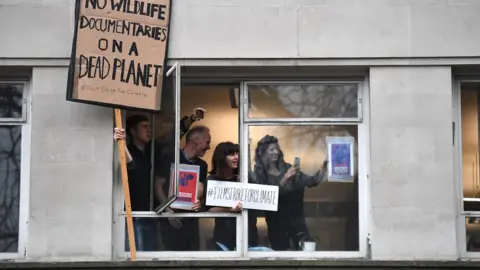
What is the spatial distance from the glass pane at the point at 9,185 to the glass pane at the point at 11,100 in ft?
0.55

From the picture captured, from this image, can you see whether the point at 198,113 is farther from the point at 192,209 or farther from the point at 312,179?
the point at 312,179

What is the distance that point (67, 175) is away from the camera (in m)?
9.56

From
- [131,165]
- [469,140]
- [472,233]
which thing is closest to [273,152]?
[131,165]

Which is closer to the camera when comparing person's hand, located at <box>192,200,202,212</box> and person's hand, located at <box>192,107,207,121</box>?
person's hand, located at <box>192,200,202,212</box>

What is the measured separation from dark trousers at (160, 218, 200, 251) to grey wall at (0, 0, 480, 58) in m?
1.98

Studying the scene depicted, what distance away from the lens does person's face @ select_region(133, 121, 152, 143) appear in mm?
9984

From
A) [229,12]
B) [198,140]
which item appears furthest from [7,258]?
[229,12]

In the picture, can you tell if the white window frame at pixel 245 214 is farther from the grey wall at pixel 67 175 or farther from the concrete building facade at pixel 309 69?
the grey wall at pixel 67 175

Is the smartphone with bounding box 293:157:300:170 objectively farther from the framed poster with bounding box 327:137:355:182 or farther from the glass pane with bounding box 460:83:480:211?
A: the glass pane with bounding box 460:83:480:211

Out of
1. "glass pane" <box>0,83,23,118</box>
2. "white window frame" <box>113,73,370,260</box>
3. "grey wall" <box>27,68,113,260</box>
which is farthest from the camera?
"glass pane" <box>0,83,23,118</box>

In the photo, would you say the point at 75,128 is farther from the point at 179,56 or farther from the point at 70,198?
the point at 179,56

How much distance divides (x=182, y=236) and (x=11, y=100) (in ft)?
8.62

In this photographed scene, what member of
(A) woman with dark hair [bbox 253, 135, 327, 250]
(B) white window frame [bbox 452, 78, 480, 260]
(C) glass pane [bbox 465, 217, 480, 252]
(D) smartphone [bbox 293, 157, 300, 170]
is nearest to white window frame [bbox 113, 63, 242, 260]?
(A) woman with dark hair [bbox 253, 135, 327, 250]

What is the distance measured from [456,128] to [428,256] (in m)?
1.61
